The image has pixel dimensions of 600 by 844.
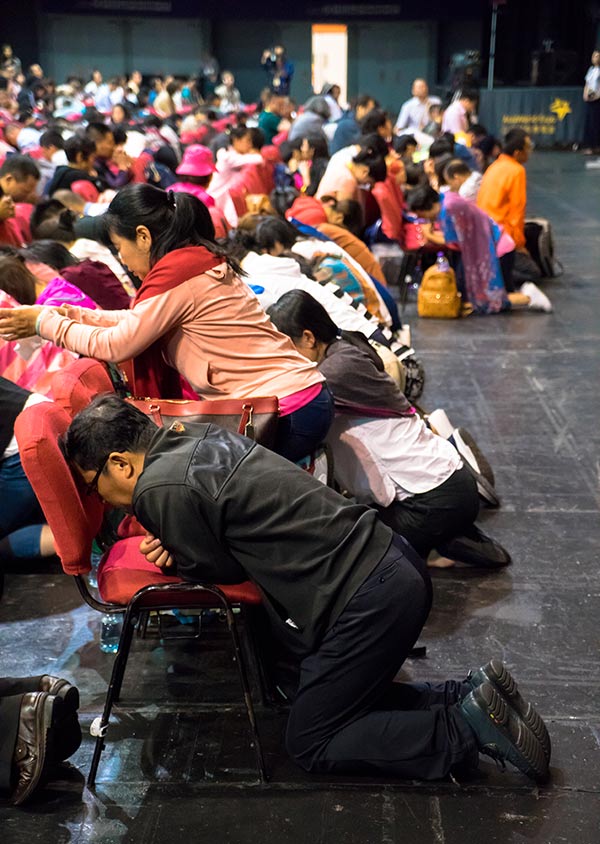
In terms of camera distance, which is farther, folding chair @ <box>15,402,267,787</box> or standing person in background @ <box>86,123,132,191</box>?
standing person in background @ <box>86,123,132,191</box>

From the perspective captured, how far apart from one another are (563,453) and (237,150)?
469cm

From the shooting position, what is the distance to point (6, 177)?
622 cm

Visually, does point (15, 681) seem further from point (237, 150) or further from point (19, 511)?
point (237, 150)

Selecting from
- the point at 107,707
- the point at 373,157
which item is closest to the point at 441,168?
the point at 373,157

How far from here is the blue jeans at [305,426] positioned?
3229mm

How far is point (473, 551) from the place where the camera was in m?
3.71

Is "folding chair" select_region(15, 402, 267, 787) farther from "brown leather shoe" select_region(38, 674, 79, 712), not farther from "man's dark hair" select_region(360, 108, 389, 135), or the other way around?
"man's dark hair" select_region(360, 108, 389, 135)

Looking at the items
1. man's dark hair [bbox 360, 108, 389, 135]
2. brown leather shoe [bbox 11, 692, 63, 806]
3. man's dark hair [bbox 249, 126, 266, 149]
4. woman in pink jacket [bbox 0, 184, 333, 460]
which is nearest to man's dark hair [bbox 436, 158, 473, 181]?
man's dark hair [bbox 249, 126, 266, 149]

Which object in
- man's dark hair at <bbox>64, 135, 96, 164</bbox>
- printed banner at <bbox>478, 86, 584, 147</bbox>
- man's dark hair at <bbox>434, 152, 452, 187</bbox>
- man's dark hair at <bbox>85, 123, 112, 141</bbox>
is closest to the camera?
man's dark hair at <bbox>64, 135, 96, 164</bbox>

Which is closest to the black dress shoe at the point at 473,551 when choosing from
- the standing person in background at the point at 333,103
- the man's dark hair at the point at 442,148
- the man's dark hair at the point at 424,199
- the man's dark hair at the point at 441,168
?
the man's dark hair at the point at 424,199

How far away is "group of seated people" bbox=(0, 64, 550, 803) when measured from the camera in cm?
239

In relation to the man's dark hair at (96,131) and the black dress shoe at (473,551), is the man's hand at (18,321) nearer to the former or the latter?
the black dress shoe at (473,551)

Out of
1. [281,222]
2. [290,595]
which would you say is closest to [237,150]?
[281,222]

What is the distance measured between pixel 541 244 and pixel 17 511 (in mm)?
5908
